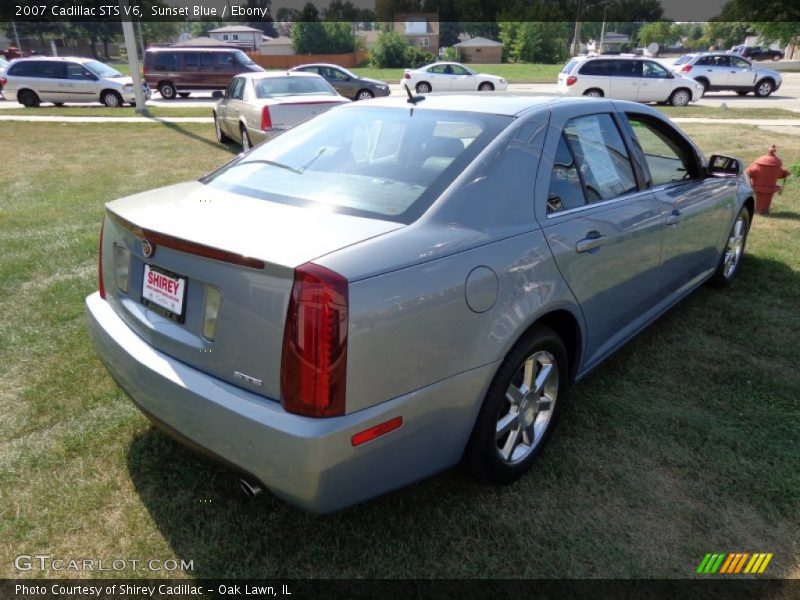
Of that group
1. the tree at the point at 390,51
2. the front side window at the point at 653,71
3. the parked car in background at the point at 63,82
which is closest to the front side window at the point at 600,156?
the front side window at the point at 653,71

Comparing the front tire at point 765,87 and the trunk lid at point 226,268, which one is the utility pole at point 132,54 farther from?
the front tire at point 765,87

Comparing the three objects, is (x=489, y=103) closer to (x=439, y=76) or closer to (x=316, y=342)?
(x=316, y=342)

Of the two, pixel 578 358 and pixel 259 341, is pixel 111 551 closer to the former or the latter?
pixel 259 341

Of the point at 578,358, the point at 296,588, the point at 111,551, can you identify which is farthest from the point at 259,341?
the point at 578,358

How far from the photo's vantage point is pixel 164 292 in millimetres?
2230

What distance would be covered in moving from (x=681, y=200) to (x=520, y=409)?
76.6 inches

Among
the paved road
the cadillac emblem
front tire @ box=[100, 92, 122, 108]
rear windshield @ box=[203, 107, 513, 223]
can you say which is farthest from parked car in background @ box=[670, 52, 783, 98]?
the cadillac emblem

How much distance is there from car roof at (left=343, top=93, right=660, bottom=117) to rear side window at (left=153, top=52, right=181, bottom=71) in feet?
80.6

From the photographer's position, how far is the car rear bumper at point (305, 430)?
188 centimetres

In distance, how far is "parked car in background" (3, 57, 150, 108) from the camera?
19.5 metres

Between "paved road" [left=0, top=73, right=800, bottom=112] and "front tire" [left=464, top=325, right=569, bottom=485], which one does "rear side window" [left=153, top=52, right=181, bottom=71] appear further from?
"front tire" [left=464, top=325, right=569, bottom=485]

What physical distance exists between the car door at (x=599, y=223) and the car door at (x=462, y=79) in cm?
2288

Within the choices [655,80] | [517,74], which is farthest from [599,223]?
[517,74]

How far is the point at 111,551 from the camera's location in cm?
232
